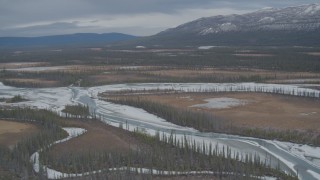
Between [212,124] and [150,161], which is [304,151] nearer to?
[212,124]

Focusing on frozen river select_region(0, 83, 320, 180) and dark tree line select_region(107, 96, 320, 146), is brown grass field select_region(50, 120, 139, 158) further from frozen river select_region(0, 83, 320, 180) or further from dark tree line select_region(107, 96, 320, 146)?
dark tree line select_region(107, 96, 320, 146)

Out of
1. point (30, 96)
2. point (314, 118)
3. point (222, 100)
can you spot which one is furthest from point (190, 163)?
point (30, 96)

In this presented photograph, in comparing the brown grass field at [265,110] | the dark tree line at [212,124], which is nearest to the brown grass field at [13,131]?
the dark tree line at [212,124]

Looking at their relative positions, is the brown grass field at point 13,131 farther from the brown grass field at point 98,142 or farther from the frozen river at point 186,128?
the frozen river at point 186,128

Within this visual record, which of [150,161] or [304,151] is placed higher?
[150,161]

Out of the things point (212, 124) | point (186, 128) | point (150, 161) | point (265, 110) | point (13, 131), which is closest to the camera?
point (150, 161)

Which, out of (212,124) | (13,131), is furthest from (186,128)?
(13,131)
